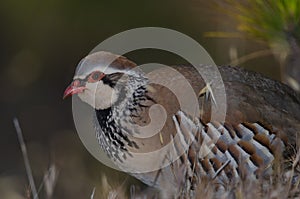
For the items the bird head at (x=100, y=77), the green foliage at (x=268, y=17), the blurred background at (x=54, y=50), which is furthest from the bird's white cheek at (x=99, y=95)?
the blurred background at (x=54, y=50)

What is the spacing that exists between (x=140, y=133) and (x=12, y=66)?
4877 millimetres

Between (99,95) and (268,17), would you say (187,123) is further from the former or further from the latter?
(268,17)

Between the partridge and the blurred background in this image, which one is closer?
the partridge

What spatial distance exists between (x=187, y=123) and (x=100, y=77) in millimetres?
535

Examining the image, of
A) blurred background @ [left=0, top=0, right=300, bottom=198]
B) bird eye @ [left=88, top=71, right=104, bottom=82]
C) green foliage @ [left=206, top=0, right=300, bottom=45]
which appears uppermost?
green foliage @ [left=206, top=0, right=300, bottom=45]

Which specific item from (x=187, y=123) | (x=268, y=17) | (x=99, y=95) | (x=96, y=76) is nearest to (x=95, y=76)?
(x=96, y=76)

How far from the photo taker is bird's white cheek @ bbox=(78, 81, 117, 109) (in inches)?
185

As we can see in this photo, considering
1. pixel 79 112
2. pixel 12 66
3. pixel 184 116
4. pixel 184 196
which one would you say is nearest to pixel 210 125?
pixel 184 116

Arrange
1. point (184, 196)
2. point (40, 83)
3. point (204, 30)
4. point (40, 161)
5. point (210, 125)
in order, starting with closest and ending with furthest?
point (184, 196) < point (210, 125) < point (40, 161) < point (204, 30) < point (40, 83)

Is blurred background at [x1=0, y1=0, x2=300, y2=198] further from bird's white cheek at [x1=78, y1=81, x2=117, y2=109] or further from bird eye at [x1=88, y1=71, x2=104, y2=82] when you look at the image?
bird eye at [x1=88, y1=71, x2=104, y2=82]

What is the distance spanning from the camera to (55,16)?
953 centimetres

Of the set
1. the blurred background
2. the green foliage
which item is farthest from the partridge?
the blurred background

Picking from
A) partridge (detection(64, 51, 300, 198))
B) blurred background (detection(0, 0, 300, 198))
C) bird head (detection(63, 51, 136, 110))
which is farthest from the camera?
blurred background (detection(0, 0, 300, 198))

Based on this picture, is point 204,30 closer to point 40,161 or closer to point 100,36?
point 100,36
